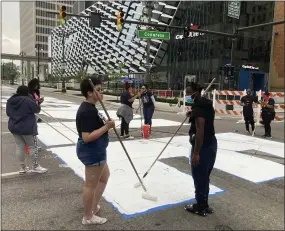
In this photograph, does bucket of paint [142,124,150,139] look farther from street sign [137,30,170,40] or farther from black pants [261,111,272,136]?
street sign [137,30,170,40]

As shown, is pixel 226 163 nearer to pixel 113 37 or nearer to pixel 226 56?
pixel 226 56

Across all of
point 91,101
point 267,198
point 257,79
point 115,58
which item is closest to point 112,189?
point 91,101

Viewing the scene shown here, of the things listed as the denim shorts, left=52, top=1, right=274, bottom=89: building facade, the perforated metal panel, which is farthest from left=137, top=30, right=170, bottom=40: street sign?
the perforated metal panel

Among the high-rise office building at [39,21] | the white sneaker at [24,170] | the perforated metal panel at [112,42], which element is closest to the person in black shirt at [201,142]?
the white sneaker at [24,170]

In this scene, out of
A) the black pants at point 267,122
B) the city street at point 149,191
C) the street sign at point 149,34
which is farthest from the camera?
the street sign at point 149,34

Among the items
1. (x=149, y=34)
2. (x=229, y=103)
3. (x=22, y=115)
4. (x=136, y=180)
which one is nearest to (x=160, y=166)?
(x=136, y=180)

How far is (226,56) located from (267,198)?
111ft

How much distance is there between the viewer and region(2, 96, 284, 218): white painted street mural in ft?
14.9

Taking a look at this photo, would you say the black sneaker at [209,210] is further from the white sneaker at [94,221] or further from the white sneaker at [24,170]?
the white sneaker at [24,170]

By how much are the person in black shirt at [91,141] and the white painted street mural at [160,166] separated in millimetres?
704

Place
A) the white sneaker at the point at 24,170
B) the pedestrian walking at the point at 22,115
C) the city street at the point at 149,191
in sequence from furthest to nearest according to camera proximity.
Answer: the white sneaker at the point at 24,170
the pedestrian walking at the point at 22,115
the city street at the point at 149,191

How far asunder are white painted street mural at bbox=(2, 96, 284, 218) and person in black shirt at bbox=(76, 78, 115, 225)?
0.70 meters

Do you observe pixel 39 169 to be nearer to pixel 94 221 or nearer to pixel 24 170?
pixel 24 170

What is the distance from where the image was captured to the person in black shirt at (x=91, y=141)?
3275mm
